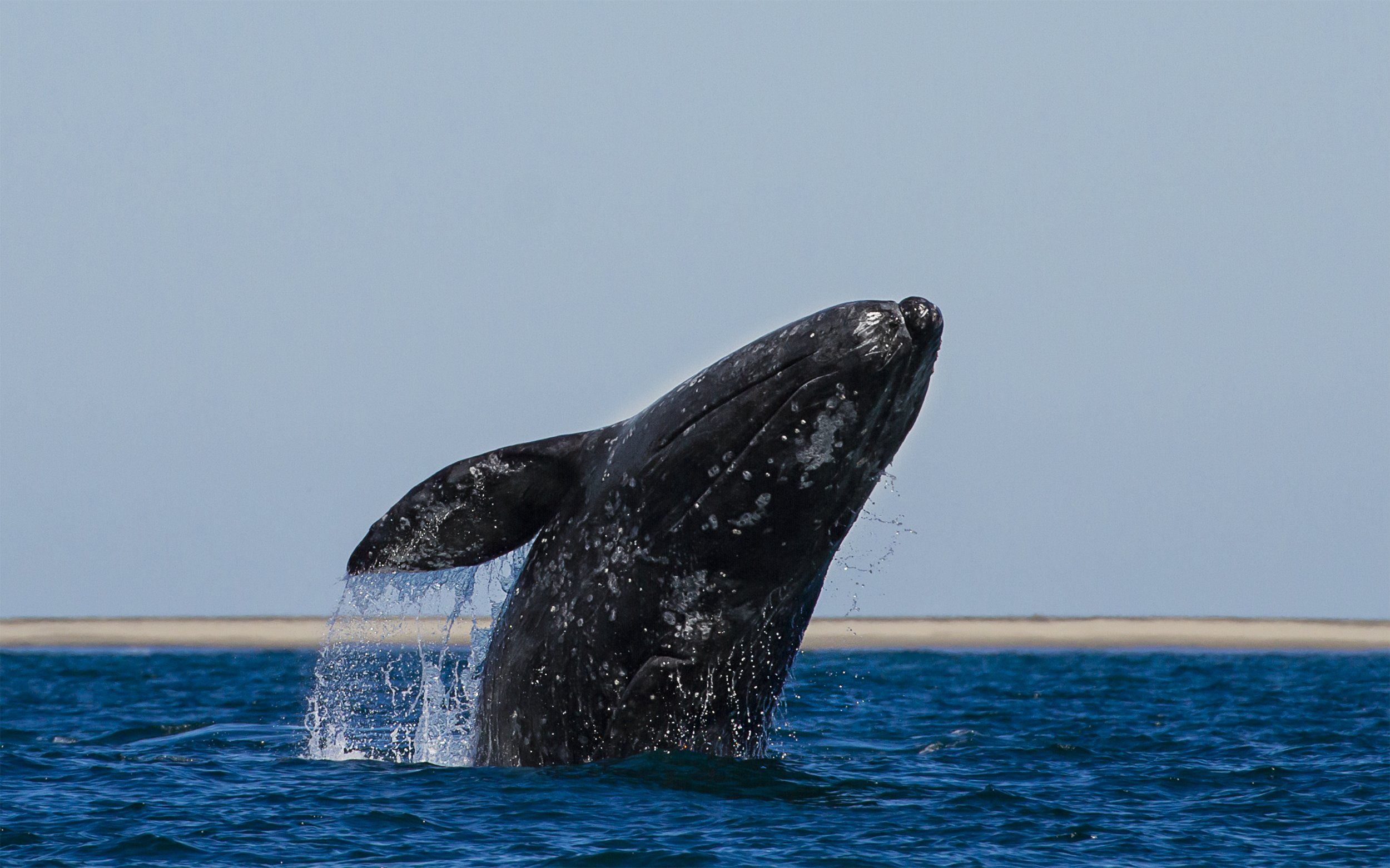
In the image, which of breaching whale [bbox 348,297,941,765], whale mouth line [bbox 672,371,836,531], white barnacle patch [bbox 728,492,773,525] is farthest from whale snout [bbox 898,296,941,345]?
white barnacle patch [bbox 728,492,773,525]

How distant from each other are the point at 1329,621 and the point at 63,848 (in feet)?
314

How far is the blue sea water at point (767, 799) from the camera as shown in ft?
36.0

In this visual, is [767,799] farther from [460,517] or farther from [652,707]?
[460,517]

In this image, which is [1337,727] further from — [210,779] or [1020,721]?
[210,779]

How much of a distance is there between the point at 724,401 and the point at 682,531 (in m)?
1.00

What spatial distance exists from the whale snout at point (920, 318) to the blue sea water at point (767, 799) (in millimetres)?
3522

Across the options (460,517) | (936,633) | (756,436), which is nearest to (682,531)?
(756,436)

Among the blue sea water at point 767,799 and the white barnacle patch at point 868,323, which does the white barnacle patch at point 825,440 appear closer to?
the white barnacle patch at point 868,323

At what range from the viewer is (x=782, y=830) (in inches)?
439


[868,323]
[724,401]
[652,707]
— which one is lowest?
[652,707]

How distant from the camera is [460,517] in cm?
1141

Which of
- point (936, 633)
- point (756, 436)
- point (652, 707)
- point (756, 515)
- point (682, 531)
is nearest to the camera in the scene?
point (756, 436)

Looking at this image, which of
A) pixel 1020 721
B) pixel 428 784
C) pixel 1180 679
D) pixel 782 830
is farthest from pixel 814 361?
pixel 1180 679

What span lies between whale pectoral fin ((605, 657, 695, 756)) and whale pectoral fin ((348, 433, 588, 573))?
54.7 inches
